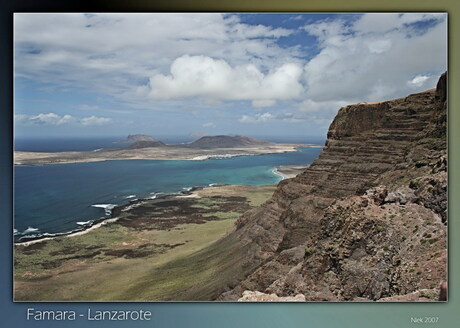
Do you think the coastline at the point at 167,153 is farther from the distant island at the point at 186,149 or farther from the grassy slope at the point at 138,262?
the grassy slope at the point at 138,262

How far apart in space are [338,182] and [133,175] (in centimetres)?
297

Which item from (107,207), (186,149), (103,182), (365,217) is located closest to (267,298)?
(365,217)

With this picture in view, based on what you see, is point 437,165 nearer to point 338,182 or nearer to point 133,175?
point 338,182

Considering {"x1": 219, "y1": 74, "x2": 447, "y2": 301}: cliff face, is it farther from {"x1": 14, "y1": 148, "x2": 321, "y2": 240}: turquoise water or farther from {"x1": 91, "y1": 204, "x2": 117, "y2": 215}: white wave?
{"x1": 91, "y1": 204, "x2": 117, "y2": 215}: white wave

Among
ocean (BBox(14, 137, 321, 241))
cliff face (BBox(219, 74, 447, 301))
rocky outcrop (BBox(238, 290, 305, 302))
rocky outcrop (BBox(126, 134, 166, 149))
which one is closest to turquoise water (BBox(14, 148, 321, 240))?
ocean (BBox(14, 137, 321, 241))

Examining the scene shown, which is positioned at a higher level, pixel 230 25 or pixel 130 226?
pixel 230 25

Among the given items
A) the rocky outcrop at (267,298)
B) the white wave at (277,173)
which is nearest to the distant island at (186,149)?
the white wave at (277,173)

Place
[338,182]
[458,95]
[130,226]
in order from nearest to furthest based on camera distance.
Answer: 1. [458,95]
2. [130,226]
3. [338,182]

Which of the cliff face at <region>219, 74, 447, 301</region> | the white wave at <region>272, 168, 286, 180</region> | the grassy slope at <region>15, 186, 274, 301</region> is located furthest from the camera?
the white wave at <region>272, 168, 286, 180</region>

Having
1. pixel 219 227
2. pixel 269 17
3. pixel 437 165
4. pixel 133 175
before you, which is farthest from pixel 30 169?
pixel 437 165

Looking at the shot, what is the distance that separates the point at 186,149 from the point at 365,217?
2579 mm

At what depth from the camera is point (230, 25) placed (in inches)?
196

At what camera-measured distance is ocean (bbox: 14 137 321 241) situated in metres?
5.00

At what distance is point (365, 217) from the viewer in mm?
5082
